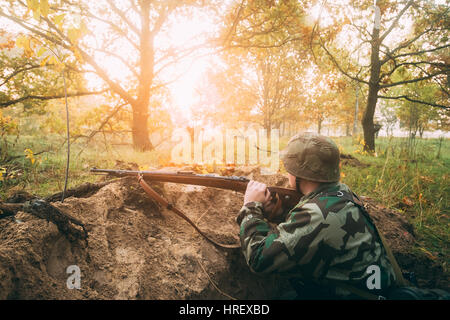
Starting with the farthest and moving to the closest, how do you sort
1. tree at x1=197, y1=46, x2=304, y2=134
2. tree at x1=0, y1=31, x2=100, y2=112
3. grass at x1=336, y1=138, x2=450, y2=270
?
tree at x1=197, y1=46, x2=304, y2=134
tree at x1=0, y1=31, x2=100, y2=112
grass at x1=336, y1=138, x2=450, y2=270

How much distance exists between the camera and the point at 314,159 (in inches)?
81.3

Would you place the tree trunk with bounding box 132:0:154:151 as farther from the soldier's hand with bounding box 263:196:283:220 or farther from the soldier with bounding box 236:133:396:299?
the soldier with bounding box 236:133:396:299

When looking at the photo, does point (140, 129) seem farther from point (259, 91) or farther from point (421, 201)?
point (259, 91)

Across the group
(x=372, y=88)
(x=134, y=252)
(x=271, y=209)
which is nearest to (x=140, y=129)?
(x=134, y=252)

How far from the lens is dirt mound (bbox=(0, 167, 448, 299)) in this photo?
4.94 ft

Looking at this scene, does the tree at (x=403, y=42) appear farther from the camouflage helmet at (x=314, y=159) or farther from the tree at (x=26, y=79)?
the tree at (x=26, y=79)

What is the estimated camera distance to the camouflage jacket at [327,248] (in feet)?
5.68

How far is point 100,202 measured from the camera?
2.38 m

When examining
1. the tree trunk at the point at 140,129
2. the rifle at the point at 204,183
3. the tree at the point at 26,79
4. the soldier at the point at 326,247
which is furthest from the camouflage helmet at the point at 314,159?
the tree trunk at the point at 140,129

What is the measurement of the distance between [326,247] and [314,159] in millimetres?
794

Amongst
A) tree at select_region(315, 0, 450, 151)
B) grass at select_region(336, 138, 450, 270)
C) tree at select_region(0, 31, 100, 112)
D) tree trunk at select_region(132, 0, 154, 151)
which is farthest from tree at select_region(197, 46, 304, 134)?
grass at select_region(336, 138, 450, 270)

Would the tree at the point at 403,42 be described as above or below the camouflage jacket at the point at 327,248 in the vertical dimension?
above
